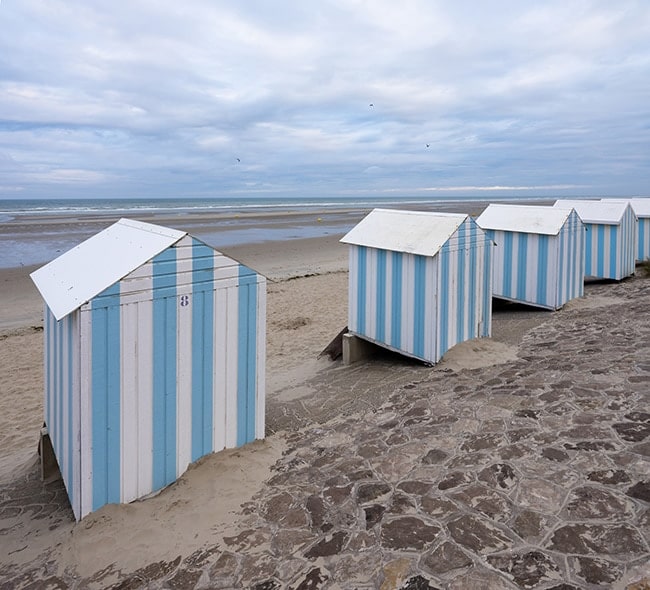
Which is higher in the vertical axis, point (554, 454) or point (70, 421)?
point (70, 421)

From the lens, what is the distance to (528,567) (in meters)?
3.21

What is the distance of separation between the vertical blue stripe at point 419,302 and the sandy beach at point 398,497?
1.68 ft

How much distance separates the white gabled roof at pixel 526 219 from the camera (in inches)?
428

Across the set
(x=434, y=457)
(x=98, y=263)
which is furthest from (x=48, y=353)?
(x=434, y=457)

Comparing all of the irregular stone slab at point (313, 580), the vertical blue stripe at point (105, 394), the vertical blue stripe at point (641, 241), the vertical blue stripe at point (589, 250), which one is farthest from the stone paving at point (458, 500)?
the vertical blue stripe at point (641, 241)

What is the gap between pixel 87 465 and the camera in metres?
4.02

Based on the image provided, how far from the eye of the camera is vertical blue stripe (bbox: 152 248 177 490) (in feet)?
14.0

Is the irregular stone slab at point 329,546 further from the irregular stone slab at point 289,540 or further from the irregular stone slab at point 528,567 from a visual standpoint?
the irregular stone slab at point 528,567

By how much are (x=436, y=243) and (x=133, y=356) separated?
4.45 m

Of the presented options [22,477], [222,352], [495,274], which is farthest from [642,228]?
[22,477]

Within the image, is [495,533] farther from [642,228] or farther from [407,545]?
[642,228]

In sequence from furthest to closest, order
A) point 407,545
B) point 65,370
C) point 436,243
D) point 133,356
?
1. point 436,243
2. point 65,370
3. point 133,356
4. point 407,545

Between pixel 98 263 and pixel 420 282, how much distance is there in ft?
13.8

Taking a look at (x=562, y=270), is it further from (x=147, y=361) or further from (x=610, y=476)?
(x=147, y=361)
